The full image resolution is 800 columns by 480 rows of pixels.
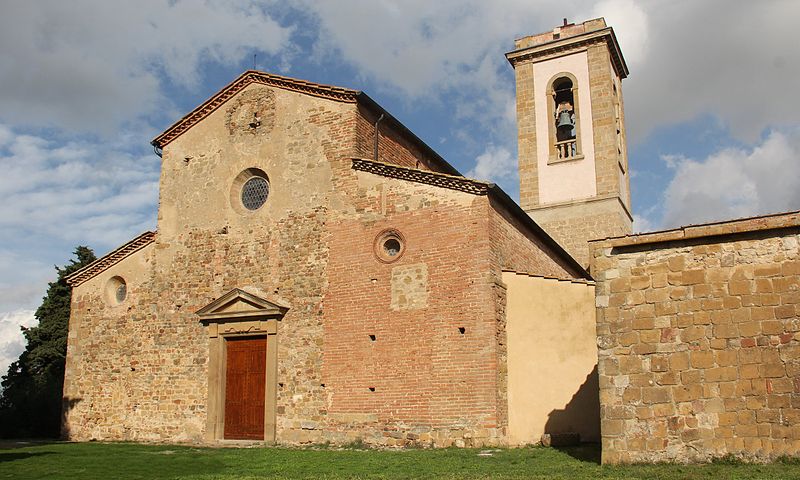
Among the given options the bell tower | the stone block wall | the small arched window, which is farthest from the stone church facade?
the small arched window

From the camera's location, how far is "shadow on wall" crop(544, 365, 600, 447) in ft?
42.8

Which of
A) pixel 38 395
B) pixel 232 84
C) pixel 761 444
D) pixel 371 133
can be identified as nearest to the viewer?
pixel 761 444

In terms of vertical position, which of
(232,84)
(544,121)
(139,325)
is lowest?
(139,325)

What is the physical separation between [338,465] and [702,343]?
5328mm

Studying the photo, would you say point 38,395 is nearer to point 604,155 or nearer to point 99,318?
point 99,318

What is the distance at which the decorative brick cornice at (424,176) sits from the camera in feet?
44.2

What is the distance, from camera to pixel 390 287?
14.0 meters

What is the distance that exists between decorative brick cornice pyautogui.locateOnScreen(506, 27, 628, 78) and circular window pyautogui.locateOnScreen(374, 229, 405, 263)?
13771 mm

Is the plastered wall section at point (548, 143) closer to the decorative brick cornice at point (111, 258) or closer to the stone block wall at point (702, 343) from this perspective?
the decorative brick cornice at point (111, 258)

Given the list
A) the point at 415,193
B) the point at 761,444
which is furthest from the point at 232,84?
the point at 761,444

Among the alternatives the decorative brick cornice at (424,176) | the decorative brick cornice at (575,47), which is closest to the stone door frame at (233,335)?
the decorative brick cornice at (424,176)

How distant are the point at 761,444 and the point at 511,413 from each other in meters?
5.36

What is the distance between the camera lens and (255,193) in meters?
16.7

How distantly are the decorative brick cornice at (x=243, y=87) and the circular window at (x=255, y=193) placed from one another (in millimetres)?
2291
